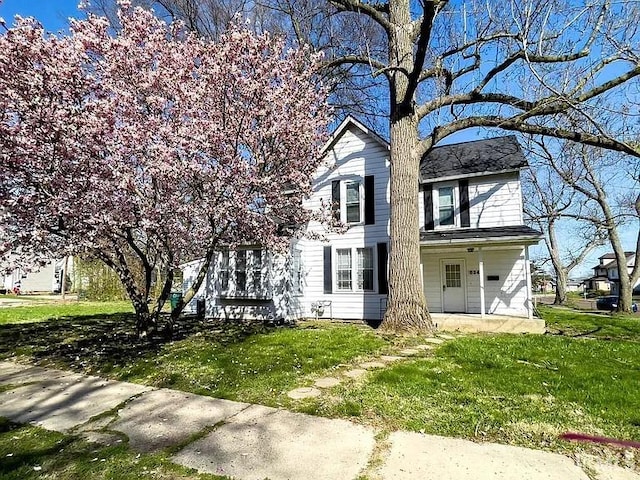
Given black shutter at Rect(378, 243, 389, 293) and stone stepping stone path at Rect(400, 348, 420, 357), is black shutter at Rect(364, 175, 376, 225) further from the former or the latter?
stone stepping stone path at Rect(400, 348, 420, 357)

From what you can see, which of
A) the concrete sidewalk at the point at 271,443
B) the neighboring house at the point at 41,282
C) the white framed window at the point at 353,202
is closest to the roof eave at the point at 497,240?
the white framed window at the point at 353,202

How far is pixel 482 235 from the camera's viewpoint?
11906 millimetres

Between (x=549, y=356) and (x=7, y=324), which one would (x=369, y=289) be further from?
(x=7, y=324)

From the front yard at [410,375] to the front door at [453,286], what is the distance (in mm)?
4342

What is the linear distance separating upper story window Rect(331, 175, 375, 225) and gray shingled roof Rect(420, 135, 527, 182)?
2.07 metres

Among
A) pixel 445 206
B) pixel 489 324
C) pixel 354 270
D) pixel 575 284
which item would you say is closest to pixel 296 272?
pixel 354 270

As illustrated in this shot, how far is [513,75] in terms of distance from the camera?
9.66 meters

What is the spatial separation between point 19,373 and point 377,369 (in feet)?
18.9

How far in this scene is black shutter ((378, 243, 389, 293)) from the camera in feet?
42.2

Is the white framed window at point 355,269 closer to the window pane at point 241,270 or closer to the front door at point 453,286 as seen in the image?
the front door at point 453,286

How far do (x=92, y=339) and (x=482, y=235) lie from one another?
11.0 metres

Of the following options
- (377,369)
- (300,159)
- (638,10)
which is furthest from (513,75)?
(377,369)

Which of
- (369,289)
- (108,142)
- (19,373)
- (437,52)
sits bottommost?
(19,373)

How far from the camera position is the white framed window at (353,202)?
13633 mm
